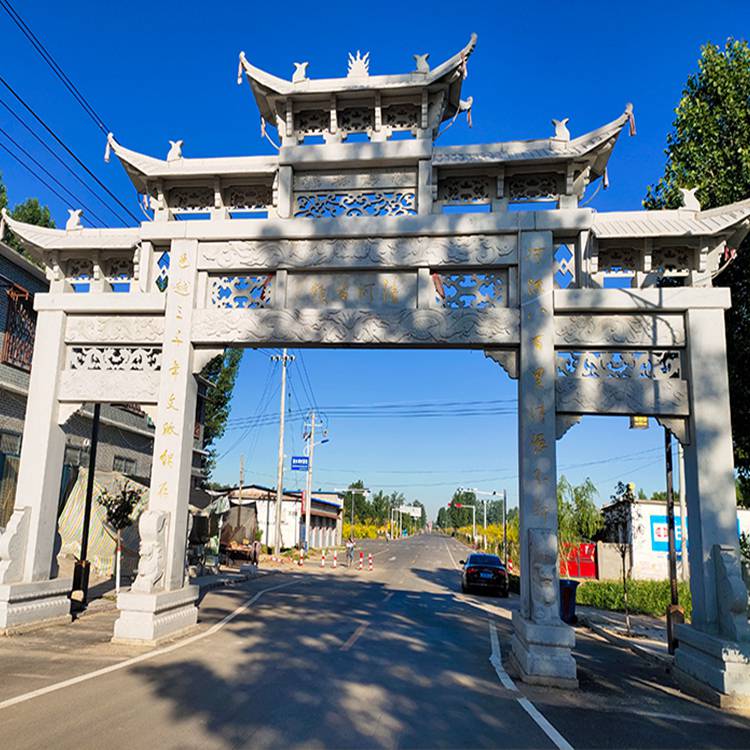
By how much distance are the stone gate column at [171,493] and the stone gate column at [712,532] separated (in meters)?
6.83

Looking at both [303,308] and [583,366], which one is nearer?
[583,366]

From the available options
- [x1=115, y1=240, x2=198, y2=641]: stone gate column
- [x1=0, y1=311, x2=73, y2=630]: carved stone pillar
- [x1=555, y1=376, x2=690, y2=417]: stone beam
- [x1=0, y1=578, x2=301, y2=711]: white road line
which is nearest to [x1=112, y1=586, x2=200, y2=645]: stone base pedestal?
[x1=115, y1=240, x2=198, y2=641]: stone gate column

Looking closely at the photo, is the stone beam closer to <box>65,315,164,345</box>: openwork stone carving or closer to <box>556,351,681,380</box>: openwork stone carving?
<box>556,351,681,380</box>: openwork stone carving

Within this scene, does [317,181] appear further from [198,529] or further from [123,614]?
[198,529]

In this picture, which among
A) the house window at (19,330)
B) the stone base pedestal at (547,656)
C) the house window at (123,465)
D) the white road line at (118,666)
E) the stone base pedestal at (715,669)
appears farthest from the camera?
the house window at (123,465)

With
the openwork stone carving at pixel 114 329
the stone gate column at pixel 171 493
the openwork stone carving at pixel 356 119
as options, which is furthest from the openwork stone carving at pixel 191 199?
the openwork stone carving at pixel 356 119

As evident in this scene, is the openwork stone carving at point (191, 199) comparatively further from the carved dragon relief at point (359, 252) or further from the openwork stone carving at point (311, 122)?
the openwork stone carving at point (311, 122)

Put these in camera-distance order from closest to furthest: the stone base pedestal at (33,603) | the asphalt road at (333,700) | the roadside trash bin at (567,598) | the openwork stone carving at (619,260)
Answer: the asphalt road at (333,700) → the stone base pedestal at (33,603) → the openwork stone carving at (619,260) → the roadside trash bin at (567,598)

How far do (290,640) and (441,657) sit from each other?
2.28 meters

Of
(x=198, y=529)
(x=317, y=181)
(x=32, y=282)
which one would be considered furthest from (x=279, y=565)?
(x=317, y=181)

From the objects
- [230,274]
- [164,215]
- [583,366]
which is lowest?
[583,366]

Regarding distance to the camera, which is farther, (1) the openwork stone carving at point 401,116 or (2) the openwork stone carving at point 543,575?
(1) the openwork stone carving at point 401,116

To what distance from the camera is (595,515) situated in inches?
1214

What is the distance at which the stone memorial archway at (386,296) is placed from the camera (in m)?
8.34
